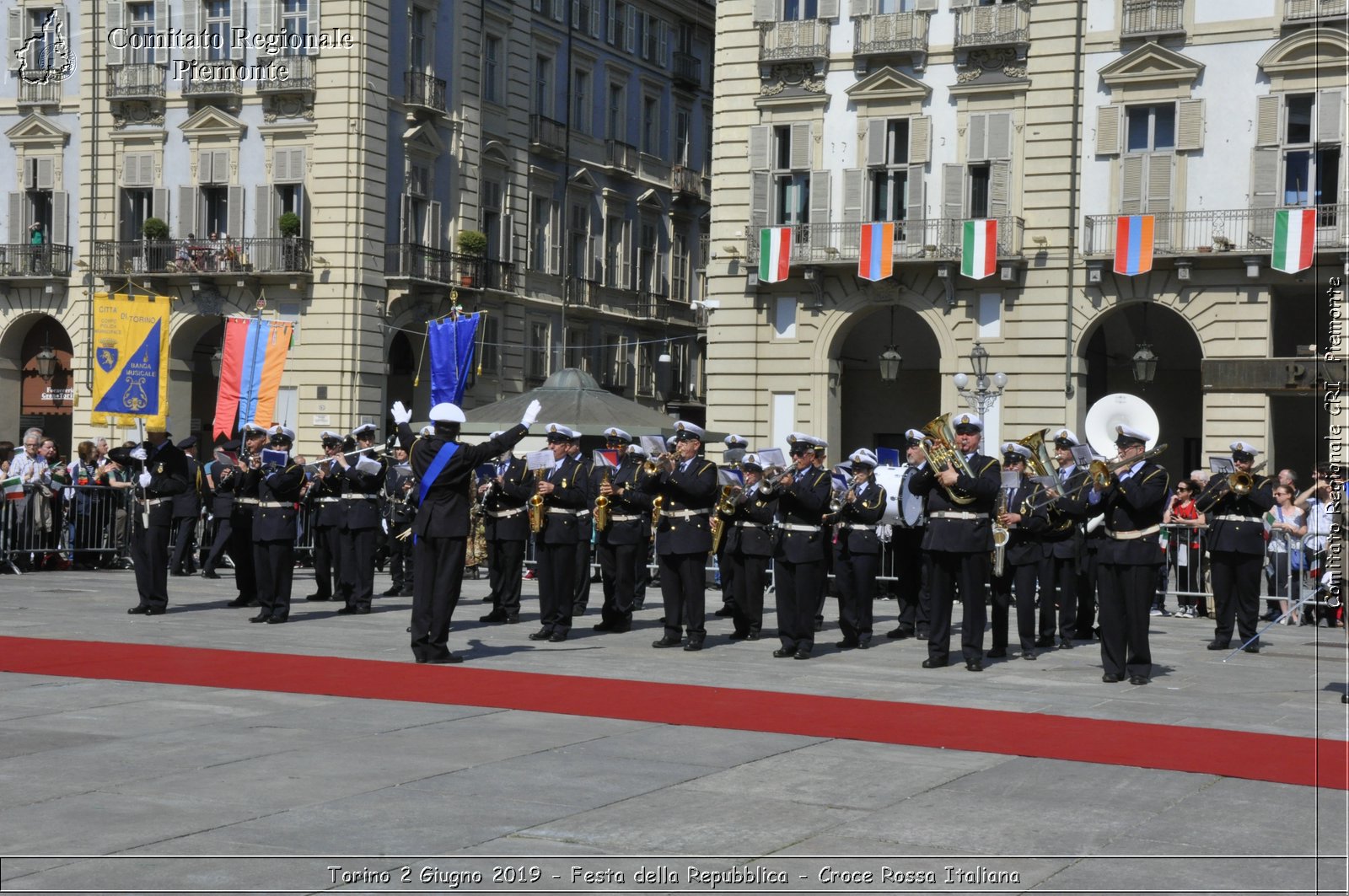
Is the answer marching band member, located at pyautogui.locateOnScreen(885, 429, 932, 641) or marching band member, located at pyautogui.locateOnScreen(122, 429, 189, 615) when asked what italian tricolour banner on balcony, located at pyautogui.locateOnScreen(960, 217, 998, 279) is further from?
marching band member, located at pyautogui.locateOnScreen(122, 429, 189, 615)

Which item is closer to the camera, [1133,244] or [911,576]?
[911,576]

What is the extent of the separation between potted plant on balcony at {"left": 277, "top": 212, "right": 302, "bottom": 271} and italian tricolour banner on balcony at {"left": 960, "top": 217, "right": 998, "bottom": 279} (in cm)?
1553

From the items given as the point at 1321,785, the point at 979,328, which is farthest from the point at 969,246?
the point at 1321,785

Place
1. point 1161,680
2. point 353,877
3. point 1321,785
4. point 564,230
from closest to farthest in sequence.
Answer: point 353,877 → point 1321,785 → point 1161,680 → point 564,230

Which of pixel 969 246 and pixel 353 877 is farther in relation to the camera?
pixel 969 246

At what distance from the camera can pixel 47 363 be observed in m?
42.2

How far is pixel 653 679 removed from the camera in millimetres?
12711

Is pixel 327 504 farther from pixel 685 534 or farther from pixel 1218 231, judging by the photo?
pixel 1218 231

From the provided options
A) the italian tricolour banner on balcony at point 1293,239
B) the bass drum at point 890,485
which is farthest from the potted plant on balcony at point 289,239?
the italian tricolour banner on balcony at point 1293,239

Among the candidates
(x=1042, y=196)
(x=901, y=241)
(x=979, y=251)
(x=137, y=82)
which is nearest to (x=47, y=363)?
(x=137, y=82)

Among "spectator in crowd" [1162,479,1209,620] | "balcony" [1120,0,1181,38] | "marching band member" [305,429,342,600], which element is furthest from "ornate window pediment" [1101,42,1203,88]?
"marching band member" [305,429,342,600]

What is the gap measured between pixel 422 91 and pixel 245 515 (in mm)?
25159

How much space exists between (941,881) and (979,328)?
89.6 feet

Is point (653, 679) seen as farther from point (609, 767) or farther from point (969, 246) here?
point (969, 246)
